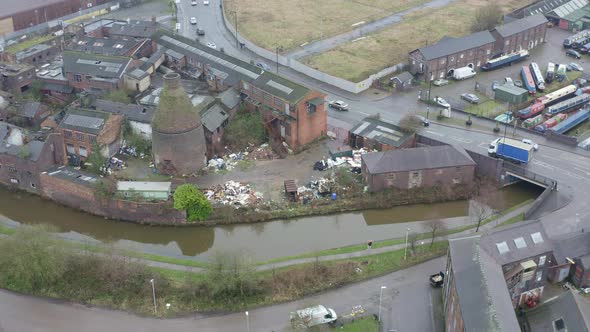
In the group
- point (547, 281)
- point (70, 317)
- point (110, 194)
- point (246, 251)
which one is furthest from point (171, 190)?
point (547, 281)

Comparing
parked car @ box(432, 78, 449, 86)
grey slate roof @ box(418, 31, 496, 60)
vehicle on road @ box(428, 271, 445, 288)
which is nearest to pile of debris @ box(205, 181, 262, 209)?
vehicle on road @ box(428, 271, 445, 288)

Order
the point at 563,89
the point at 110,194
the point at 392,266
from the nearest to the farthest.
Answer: the point at 392,266 → the point at 110,194 → the point at 563,89

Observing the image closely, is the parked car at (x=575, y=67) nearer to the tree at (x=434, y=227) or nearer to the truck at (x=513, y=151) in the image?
the truck at (x=513, y=151)

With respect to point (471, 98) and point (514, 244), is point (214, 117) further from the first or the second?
point (514, 244)

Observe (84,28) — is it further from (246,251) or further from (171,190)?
(246,251)

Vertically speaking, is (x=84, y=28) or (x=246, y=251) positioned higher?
(x=84, y=28)

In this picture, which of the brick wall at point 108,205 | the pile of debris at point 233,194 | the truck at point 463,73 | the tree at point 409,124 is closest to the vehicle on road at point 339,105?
the tree at point 409,124
